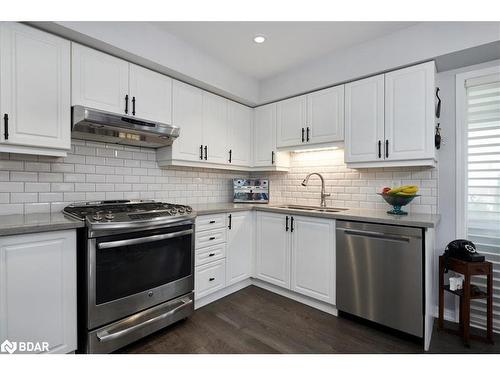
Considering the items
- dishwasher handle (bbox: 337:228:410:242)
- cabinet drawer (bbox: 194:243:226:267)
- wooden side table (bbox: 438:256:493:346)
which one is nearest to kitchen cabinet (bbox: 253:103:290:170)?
cabinet drawer (bbox: 194:243:226:267)

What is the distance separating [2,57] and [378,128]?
2907 mm

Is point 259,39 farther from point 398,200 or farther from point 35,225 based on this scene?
point 35,225

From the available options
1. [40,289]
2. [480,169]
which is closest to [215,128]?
[40,289]

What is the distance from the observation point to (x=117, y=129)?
205 cm

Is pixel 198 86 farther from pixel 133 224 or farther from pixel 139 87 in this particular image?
pixel 133 224

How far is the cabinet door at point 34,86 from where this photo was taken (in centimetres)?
165

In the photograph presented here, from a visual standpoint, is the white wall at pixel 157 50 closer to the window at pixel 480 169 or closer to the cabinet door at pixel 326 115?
the cabinet door at pixel 326 115

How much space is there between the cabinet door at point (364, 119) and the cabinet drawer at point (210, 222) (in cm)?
143

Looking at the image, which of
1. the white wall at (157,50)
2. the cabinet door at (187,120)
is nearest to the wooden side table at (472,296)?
the cabinet door at (187,120)

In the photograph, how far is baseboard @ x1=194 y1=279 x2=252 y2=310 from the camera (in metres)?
2.53

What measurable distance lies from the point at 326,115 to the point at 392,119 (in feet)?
2.15

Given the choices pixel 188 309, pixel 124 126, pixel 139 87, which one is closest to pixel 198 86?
pixel 139 87

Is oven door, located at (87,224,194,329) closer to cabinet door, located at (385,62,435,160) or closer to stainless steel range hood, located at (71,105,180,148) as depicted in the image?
stainless steel range hood, located at (71,105,180,148)

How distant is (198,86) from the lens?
282cm
